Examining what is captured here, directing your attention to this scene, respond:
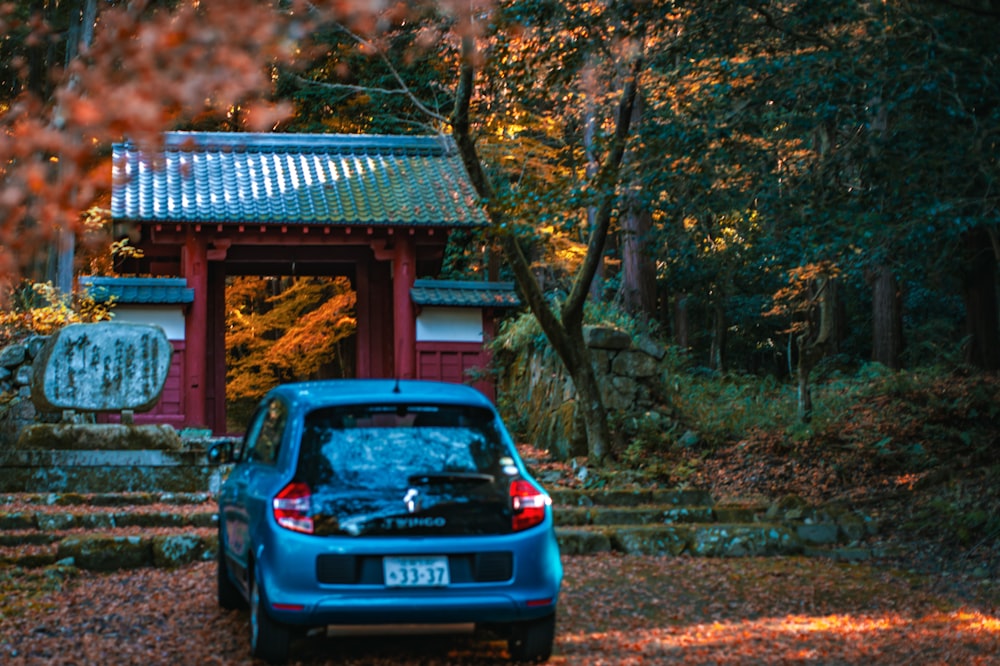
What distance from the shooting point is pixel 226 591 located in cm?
683

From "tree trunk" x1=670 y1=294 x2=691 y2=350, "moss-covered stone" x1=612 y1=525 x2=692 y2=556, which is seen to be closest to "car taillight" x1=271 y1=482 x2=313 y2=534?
"moss-covered stone" x1=612 y1=525 x2=692 y2=556

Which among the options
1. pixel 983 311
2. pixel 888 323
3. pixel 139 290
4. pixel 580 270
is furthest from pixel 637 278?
pixel 139 290

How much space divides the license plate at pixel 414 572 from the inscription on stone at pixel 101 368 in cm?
973

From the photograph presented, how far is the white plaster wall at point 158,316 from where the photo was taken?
18531 millimetres

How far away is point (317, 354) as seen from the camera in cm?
2456

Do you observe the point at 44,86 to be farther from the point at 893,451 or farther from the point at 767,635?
the point at 767,635

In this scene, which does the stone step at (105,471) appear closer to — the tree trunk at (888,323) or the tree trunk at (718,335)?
the tree trunk at (888,323)

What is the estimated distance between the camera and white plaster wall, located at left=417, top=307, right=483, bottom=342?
19.5 m

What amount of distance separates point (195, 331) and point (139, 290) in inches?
46.1

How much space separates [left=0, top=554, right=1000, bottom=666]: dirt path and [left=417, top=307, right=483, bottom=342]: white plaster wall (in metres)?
11.0

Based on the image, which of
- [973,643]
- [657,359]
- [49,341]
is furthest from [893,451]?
[49,341]

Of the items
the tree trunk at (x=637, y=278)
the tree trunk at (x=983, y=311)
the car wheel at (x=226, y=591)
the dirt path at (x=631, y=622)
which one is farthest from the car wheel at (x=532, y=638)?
the tree trunk at (x=637, y=278)

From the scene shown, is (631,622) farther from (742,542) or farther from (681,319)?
(681,319)

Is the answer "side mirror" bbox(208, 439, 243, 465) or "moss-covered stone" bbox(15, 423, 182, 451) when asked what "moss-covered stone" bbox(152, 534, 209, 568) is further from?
"moss-covered stone" bbox(15, 423, 182, 451)
